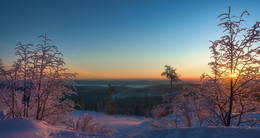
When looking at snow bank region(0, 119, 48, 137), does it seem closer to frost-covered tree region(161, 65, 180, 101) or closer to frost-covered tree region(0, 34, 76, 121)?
frost-covered tree region(0, 34, 76, 121)

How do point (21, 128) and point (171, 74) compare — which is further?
point (171, 74)

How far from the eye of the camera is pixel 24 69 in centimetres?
531

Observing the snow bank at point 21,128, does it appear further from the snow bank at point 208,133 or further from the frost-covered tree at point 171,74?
the frost-covered tree at point 171,74

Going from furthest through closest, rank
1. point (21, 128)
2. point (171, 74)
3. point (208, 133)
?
point (171, 74)
point (21, 128)
point (208, 133)

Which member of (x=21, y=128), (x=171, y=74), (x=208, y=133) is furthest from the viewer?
(x=171, y=74)

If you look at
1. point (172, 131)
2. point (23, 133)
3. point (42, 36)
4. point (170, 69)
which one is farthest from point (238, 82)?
point (170, 69)

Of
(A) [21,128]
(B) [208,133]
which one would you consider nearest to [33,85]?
(A) [21,128]

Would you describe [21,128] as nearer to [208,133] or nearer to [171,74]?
[208,133]

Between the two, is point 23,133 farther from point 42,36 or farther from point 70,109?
point 42,36

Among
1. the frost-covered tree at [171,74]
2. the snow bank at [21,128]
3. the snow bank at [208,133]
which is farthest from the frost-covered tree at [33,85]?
the frost-covered tree at [171,74]

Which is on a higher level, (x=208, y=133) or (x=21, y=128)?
(x=208, y=133)

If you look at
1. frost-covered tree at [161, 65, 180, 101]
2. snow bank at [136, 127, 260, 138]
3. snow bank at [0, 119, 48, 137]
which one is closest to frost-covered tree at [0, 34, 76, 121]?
snow bank at [0, 119, 48, 137]

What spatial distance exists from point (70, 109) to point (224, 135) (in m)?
6.17

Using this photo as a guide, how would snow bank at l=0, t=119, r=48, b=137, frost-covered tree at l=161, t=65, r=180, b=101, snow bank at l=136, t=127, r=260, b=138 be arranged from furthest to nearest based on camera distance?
frost-covered tree at l=161, t=65, r=180, b=101
snow bank at l=0, t=119, r=48, b=137
snow bank at l=136, t=127, r=260, b=138
